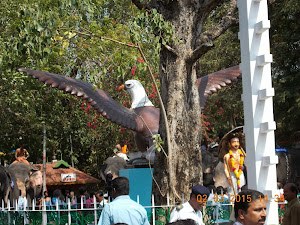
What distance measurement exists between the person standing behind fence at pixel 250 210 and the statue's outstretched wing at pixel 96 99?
6.49 metres

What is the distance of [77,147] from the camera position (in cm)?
2231

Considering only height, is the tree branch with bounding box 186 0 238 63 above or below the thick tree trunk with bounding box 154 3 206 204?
above

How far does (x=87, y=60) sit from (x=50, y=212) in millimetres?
11035

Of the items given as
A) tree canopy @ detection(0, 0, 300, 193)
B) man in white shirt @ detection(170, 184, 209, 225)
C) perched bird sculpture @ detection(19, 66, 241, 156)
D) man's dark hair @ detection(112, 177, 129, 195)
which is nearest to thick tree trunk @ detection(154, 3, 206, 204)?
perched bird sculpture @ detection(19, 66, 241, 156)

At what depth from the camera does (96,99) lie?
10.4 metres

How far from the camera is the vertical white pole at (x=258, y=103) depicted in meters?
5.32

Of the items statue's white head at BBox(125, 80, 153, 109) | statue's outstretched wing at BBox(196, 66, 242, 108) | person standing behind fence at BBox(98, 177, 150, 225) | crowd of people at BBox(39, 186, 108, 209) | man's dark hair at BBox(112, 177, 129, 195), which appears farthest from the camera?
statue's white head at BBox(125, 80, 153, 109)

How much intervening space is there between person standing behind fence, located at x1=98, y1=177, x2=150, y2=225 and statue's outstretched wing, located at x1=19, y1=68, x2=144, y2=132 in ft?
16.7

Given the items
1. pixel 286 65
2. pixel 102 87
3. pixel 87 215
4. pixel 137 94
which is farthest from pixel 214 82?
pixel 102 87

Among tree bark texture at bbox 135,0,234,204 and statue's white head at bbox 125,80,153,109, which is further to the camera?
statue's white head at bbox 125,80,153,109

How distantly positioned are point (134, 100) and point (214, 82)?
172 centimetres

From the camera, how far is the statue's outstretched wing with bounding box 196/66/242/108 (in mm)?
11062

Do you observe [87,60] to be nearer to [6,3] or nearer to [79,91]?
[6,3]

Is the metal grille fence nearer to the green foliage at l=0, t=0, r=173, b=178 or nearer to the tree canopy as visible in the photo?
the tree canopy
